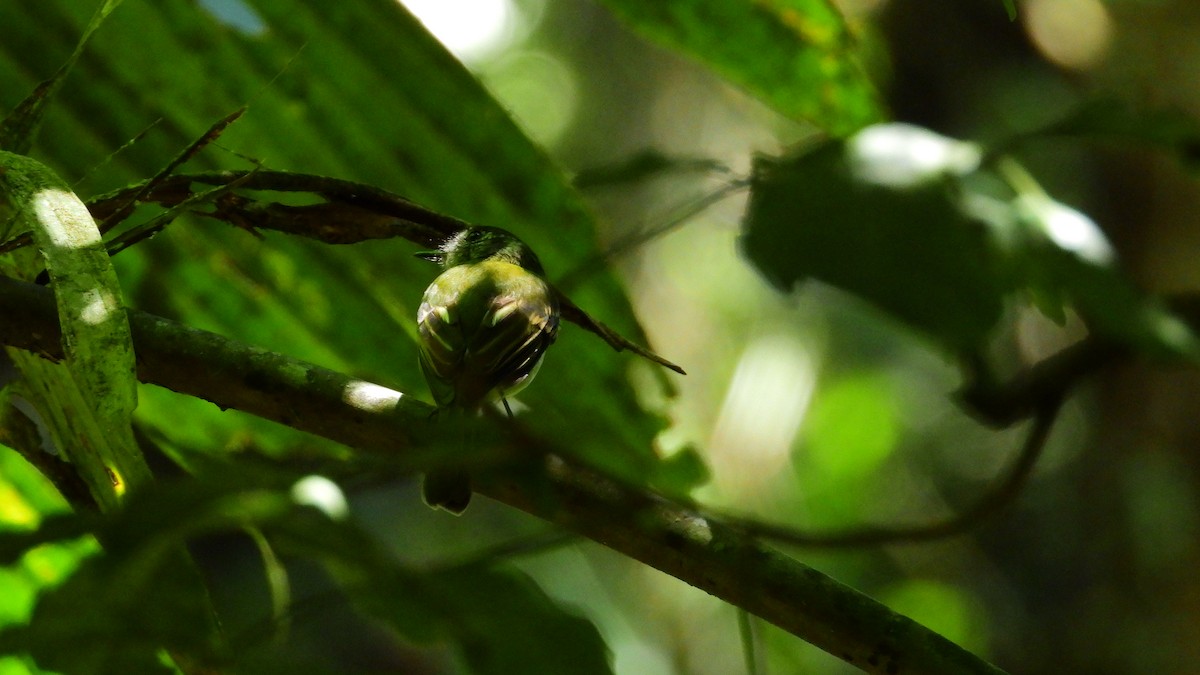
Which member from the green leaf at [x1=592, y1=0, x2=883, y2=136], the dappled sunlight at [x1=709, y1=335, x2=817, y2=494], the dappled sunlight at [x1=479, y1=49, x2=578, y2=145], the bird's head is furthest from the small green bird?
the dappled sunlight at [x1=479, y1=49, x2=578, y2=145]

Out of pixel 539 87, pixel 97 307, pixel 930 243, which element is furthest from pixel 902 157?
pixel 539 87

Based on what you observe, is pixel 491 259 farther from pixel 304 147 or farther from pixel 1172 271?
pixel 1172 271

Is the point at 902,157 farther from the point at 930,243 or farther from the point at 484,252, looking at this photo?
the point at 484,252

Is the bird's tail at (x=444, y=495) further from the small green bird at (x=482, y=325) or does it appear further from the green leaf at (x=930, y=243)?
the green leaf at (x=930, y=243)

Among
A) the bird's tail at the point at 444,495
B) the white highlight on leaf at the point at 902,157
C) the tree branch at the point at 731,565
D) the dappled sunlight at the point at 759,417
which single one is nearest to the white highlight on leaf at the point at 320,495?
the tree branch at the point at 731,565

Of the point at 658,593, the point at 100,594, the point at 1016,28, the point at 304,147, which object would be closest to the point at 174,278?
the point at 304,147

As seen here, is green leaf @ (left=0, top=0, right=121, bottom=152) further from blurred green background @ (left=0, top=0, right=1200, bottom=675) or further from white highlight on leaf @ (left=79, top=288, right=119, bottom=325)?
white highlight on leaf @ (left=79, top=288, right=119, bottom=325)
